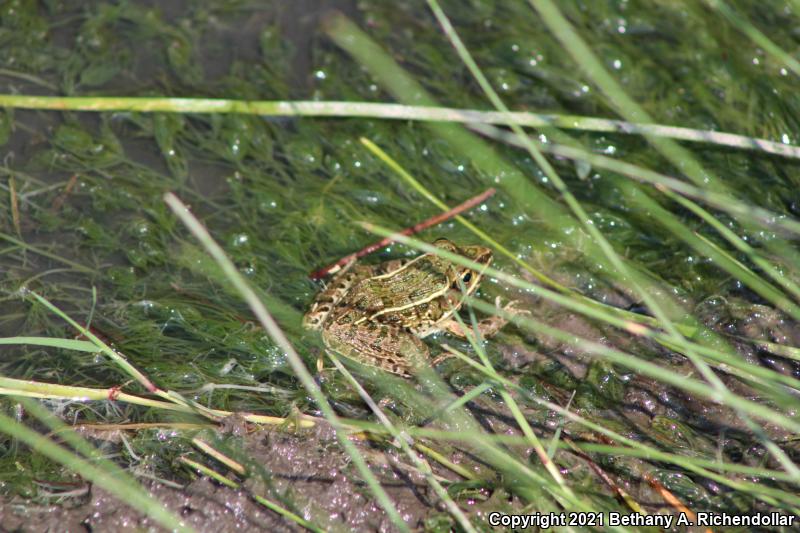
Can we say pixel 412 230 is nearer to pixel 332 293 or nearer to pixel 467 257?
pixel 467 257

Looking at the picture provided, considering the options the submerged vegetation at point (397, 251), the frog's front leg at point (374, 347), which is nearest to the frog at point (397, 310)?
the frog's front leg at point (374, 347)

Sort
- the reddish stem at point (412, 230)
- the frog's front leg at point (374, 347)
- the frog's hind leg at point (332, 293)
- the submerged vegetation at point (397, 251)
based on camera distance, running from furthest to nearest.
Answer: the reddish stem at point (412, 230) < the frog's hind leg at point (332, 293) < the frog's front leg at point (374, 347) < the submerged vegetation at point (397, 251)

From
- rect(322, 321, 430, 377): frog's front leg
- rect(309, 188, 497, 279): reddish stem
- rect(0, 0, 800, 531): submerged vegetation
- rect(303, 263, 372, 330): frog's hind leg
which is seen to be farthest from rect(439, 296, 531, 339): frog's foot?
rect(309, 188, 497, 279): reddish stem

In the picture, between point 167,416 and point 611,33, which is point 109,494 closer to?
point 167,416

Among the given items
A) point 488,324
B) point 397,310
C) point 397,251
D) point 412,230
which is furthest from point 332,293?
point 488,324

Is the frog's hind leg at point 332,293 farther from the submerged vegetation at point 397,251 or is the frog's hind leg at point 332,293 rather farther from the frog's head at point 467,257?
the frog's head at point 467,257

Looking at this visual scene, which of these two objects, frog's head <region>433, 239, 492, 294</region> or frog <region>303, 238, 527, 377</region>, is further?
frog's head <region>433, 239, 492, 294</region>

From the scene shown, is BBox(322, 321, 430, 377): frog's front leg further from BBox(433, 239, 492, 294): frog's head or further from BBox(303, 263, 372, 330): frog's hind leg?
BBox(433, 239, 492, 294): frog's head

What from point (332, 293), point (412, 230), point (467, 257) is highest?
point (467, 257)
